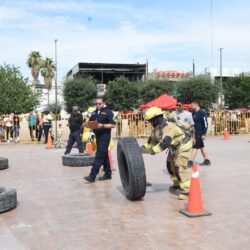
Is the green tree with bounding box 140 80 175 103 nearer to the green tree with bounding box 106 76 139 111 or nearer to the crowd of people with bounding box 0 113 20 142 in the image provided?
the green tree with bounding box 106 76 139 111

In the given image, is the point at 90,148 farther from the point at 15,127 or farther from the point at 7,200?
the point at 15,127

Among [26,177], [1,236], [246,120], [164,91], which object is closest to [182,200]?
[1,236]

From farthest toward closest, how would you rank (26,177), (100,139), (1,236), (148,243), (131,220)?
1. (26,177)
2. (100,139)
3. (131,220)
4. (1,236)
5. (148,243)

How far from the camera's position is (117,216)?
5500 mm

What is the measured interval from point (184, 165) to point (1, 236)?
3.06 meters

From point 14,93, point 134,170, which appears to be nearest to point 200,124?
point 134,170

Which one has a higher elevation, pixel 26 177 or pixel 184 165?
pixel 184 165

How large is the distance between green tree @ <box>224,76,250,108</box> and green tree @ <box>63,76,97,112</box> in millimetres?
16536

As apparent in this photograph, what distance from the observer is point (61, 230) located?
4914 millimetres

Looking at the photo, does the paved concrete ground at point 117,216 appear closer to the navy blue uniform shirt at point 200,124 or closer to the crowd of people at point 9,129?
the navy blue uniform shirt at point 200,124

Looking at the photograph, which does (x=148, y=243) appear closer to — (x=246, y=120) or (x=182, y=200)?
(x=182, y=200)

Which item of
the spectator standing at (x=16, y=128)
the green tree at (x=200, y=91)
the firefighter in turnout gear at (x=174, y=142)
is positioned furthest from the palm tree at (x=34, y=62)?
the firefighter in turnout gear at (x=174, y=142)

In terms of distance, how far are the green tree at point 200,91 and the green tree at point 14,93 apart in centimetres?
1672

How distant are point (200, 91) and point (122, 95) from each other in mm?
8438
